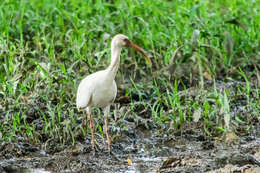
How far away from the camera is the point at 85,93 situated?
5.80 meters

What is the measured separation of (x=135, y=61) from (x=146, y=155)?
210 cm

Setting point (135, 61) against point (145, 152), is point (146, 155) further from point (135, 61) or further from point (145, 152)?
point (135, 61)

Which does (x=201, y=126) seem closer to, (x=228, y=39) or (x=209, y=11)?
(x=228, y=39)

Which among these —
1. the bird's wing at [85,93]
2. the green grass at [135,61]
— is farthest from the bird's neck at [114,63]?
the green grass at [135,61]

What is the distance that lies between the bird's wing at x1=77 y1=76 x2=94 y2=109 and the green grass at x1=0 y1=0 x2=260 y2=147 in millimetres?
310

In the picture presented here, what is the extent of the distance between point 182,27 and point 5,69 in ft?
8.81

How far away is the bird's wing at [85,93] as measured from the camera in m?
5.76

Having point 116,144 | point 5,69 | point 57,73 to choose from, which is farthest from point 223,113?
point 5,69

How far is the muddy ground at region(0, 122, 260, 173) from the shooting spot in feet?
16.4

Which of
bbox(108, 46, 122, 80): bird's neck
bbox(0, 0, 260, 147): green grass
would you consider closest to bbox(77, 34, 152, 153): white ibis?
bbox(108, 46, 122, 80): bird's neck

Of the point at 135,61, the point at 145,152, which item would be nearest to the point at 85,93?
the point at 145,152

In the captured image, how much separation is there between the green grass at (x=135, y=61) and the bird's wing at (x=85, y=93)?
0.31 metres

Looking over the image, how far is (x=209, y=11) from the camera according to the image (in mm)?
8922

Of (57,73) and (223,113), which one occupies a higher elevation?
(57,73)
